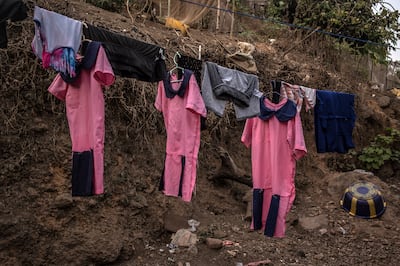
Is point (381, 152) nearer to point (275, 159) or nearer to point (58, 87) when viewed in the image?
point (275, 159)

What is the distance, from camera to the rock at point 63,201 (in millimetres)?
4930

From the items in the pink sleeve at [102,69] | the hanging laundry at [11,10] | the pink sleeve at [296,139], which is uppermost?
the hanging laundry at [11,10]

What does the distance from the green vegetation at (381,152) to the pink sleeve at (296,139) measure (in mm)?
5760

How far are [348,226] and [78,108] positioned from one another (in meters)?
5.27

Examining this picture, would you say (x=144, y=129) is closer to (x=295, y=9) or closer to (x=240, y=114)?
(x=240, y=114)

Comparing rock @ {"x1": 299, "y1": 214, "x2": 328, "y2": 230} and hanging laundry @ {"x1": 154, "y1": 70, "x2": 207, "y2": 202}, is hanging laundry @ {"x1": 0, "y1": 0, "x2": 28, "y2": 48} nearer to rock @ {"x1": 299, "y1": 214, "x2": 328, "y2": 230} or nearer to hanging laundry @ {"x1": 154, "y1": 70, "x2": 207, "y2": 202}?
hanging laundry @ {"x1": 154, "y1": 70, "x2": 207, "y2": 202}

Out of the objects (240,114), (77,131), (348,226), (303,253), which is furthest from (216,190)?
(77,131)

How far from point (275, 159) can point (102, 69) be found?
197 cm

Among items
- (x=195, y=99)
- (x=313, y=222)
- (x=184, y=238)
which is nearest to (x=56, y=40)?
(x=195, y=99)

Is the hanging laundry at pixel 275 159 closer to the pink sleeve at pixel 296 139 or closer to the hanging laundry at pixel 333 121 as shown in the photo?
the pink sleeve at pixel 296 139

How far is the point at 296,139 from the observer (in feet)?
13.6

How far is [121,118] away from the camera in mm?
5926

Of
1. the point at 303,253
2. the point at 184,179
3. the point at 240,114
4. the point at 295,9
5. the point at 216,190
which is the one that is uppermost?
the point at 295,9

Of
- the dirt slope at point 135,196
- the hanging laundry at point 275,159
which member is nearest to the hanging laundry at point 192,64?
the hanging laundry at point 275,159
